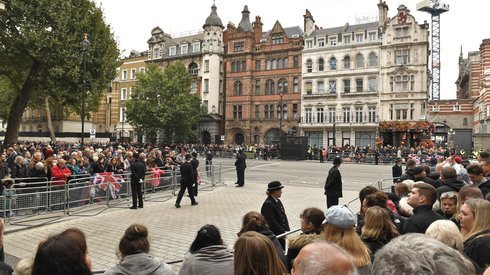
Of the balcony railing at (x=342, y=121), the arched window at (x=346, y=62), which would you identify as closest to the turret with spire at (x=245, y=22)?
the arched window at (x=346, y=62)

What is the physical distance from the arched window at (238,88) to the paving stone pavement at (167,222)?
137 ft

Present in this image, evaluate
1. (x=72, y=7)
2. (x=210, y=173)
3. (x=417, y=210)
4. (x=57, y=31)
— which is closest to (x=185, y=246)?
(x=417, y=210)

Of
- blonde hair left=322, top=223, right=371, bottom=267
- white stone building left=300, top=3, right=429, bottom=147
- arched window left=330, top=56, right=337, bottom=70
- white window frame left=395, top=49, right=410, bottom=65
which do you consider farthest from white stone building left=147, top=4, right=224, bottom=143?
blonde hair left=322, top=223, right=371, bottom=267

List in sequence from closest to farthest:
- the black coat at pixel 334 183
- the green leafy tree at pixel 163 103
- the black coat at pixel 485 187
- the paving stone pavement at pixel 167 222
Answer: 1. the black coat at pixel 485 187
2. the paving stone pavement at pixel 167 222
3. the black coat at pixel 334 183
4. the green leafy tree at pixel 163 103

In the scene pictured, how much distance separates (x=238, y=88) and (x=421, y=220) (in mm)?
54875

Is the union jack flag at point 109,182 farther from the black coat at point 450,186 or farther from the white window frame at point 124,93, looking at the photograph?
the white window frame at point 124,93

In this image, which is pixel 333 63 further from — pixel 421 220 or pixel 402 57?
pixel 421 220

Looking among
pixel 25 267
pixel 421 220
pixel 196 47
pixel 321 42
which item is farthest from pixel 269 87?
pixel 25 267

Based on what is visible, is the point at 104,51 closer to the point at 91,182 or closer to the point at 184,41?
the point at 91,182

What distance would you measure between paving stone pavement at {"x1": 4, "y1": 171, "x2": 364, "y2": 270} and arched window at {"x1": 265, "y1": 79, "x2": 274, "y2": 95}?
39397mm

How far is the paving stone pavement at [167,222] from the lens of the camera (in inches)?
336

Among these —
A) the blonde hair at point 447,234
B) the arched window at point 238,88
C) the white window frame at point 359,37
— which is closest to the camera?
the blonde hair at point 447,234

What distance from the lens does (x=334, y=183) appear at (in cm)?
1082

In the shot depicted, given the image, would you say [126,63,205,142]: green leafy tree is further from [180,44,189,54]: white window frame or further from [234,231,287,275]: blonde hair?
[234,231,287,275]: blonde hair
